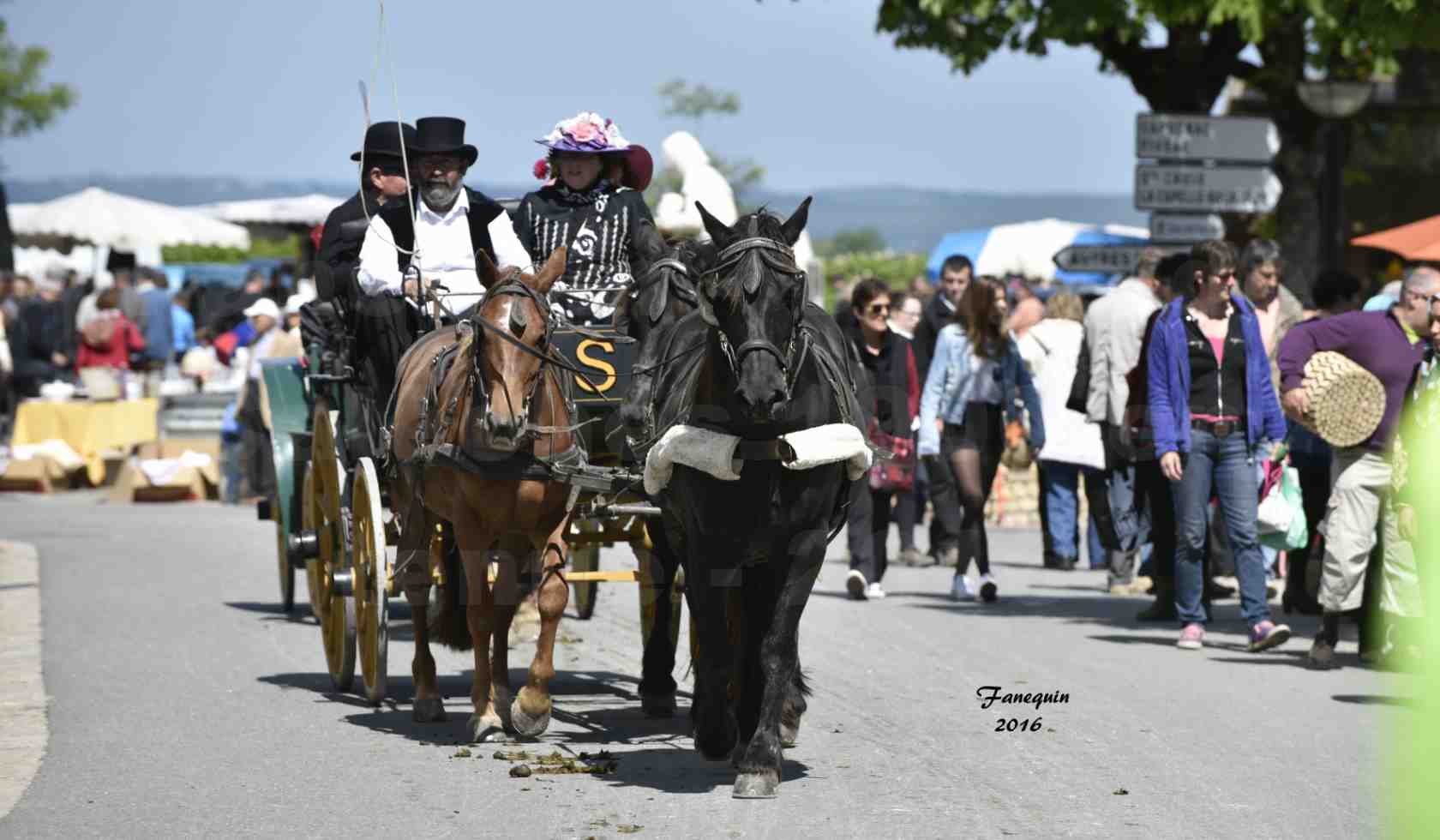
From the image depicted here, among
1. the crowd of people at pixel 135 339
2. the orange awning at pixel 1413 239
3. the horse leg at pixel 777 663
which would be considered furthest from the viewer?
the crowd of people at pixel 135 339

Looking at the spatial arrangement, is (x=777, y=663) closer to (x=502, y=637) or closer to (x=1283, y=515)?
(x=502, y=637)

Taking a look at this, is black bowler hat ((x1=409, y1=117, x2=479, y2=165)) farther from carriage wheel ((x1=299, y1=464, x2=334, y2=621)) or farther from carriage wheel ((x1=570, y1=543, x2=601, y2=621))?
carriage wheel ((x1=570, y1=543, x2=601, y2=621))

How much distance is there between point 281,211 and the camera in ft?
117

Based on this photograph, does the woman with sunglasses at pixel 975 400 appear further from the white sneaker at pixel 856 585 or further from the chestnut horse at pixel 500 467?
the chestnut horse at pixel 500 467

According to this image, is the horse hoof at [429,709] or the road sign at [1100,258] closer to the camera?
the horse hoof at [429,709]

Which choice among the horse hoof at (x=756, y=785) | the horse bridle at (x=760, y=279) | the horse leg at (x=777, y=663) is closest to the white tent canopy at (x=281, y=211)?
the horse leg at (x=777, y=663)

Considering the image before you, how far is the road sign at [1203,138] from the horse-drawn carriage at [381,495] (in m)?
9.17

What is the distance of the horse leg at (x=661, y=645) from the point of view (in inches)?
401

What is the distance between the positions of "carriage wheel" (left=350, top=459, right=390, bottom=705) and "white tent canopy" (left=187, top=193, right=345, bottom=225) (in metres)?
23.3

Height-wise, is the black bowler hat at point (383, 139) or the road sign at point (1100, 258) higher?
the black bowler hat at point (383, 139)

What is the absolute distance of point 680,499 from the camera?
28.5ft

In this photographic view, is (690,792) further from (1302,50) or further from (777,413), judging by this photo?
(1302,50)

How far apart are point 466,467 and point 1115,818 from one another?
10.2 feet

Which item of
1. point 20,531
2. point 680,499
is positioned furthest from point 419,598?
point 20,531
